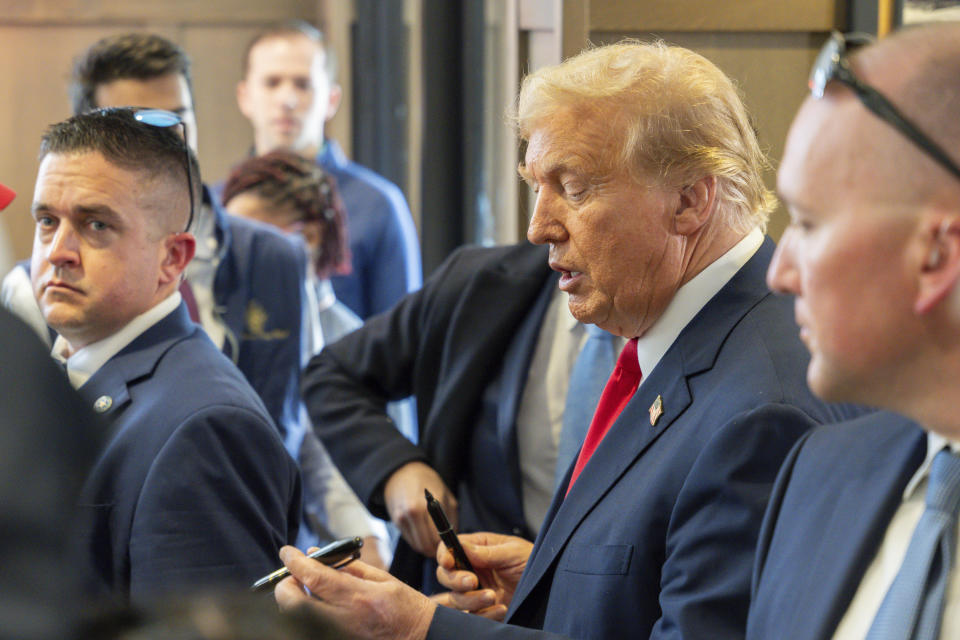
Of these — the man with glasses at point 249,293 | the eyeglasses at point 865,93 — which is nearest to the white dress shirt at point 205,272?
the man with glasses at point 249,293

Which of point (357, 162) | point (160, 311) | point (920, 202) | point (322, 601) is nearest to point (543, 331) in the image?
point (160, 311)

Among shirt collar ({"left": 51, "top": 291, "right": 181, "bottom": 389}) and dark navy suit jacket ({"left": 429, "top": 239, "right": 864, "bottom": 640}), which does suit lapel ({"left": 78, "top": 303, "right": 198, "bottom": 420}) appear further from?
dark navy suit jacket ({"left": 429, "top": 239, "right": 864, "bottom": 640})

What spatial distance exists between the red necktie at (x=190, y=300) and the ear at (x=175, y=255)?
1.94ft

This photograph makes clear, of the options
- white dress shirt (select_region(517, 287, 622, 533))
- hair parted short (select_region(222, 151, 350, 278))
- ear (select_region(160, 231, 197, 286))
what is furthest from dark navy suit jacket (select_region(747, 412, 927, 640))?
hair parted short (select_region(222, 151, 350, 278))

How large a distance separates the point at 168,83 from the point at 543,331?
50.5 inches

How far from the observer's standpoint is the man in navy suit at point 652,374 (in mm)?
1514

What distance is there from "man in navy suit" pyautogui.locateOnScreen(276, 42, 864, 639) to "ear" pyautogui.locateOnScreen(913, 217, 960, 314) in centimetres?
42

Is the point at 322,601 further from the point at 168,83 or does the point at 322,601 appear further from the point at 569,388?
the point at 168,83

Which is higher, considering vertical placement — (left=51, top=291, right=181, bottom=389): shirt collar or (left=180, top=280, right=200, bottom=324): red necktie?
(left=51, top=291, right=181, bottom=389): shirt collar

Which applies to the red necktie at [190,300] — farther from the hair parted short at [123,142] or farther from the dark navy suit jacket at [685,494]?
the dark navy suit jacket at [685,494]

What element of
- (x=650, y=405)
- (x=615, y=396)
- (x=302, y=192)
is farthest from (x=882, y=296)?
(x=302, y=192)

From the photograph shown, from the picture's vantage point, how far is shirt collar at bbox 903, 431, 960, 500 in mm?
1185

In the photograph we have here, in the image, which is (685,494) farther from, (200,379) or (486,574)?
(200,379)

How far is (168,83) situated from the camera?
118 inches
